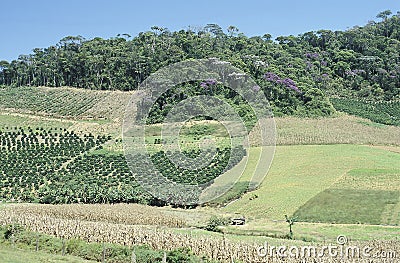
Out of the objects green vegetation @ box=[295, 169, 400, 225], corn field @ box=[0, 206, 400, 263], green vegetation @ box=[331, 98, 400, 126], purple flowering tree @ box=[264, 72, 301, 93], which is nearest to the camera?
corn field @ box=[0, 206, 400, 263]

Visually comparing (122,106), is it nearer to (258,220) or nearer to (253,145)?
(253,145)

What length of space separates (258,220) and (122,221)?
9416mm

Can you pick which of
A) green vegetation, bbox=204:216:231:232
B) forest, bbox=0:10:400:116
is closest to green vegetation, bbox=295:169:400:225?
green vegetation, bbox=204:216:231:232

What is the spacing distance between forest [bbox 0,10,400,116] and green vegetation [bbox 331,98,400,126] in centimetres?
298

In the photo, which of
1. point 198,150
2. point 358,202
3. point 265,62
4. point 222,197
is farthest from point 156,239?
point 265,62

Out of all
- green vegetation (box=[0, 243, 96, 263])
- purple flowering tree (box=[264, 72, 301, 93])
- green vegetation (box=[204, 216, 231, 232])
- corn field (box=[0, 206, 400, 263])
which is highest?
purple flowering tree (box=[264, 72, 301, 93])

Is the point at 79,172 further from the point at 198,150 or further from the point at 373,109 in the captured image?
the point at 373,109

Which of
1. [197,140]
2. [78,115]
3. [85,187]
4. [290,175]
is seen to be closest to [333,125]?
[197,140]

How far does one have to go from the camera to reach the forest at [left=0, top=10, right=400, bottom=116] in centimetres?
8875

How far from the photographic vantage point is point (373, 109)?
3600 inches

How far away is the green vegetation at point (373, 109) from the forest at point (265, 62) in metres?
2.98

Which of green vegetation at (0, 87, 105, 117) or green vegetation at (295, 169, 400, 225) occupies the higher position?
green vegetation at (0, 87, 105, 117)

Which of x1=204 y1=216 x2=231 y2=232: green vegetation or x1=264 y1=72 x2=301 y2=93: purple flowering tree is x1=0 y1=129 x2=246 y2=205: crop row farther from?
x1=264 y1=72 x2=301 y2=93: purple flowering tree

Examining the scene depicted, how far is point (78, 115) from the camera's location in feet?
291
